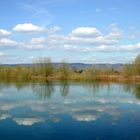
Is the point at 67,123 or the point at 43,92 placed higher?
the point at 43,92

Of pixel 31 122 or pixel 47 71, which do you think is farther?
pixel 47 71

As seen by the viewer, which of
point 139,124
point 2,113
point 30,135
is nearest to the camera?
point 30,135

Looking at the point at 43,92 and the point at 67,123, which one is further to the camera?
the point at 43,92

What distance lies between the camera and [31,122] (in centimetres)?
1349

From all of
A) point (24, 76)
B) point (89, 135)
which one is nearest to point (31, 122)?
point (89, 135)

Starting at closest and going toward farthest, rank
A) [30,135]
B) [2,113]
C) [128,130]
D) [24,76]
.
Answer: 1. [30,135]
2. [128,130]
3. [2,113]
4. [24,76]

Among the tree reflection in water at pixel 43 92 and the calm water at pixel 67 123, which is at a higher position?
the tree reflection in water at pixel 43 92

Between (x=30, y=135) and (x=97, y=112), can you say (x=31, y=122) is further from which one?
(x=97, y=112)

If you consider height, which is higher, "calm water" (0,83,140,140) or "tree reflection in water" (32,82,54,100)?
"tree reflection in water" (32,82,54,100)

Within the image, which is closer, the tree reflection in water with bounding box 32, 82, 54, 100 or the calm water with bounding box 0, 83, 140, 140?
the calm water with bounding box 0, 83, 140, 140

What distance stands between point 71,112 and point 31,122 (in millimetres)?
3258

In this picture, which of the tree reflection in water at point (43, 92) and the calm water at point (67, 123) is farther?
the tree reflection in water at point (43, 92)

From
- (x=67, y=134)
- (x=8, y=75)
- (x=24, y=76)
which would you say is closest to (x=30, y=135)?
(x=67, y=134)

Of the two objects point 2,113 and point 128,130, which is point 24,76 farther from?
point 128,130
